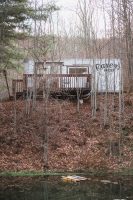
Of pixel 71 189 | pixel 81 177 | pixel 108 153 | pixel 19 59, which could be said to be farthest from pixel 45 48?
pixel 71 189

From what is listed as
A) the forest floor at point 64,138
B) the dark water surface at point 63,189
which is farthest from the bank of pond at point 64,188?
the forest floor at point 64,138

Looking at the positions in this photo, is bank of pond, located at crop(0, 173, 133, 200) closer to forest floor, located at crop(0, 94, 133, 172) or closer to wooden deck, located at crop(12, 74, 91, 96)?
forest floor, located at crop(0, 94, 133, 172)

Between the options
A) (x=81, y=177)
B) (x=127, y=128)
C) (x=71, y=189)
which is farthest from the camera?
(x=127, y=128)

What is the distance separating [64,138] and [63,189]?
9005mm

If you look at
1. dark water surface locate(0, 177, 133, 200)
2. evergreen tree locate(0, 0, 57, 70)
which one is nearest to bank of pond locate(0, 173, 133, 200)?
dark water surface locate(0, 177, 133, 200)

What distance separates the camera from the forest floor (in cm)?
2170

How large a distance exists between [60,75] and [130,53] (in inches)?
253

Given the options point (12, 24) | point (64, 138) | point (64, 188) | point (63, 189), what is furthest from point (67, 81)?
point (63, 189)

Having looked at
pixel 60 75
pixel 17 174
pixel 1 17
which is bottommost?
pixel 17 174

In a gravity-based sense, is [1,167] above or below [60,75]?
below

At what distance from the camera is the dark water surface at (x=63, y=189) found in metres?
14.1

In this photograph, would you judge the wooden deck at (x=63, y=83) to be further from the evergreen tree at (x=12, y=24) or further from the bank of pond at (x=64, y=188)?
the bank of pond at (x=64, y=188)

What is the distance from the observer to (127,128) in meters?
26.3

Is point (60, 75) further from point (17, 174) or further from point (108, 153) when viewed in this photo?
point (17, 174)
